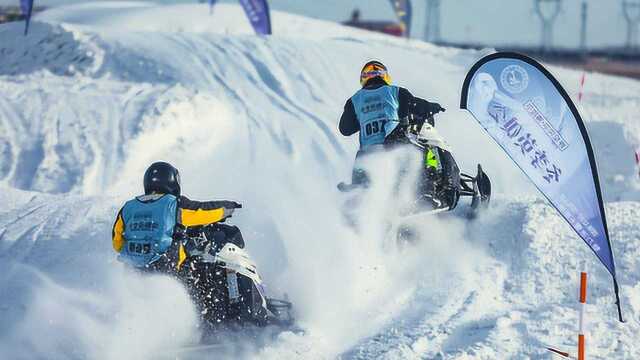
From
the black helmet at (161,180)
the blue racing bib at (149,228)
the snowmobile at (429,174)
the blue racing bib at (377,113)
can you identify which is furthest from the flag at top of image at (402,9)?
the blue racing bib at (149,228)

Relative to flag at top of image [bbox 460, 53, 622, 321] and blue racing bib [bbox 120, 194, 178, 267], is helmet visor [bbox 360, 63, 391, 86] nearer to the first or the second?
flag at top of image [bbox 460, 53, 622, 321]

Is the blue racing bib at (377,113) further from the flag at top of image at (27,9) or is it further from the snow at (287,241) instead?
the flag at top of image at (27,9)

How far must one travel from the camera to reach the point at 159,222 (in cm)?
688

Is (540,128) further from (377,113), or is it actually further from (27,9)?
(27,9)

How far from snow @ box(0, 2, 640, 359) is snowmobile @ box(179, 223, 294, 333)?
0.58 ft

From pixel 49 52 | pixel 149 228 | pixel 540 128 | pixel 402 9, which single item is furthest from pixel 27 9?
pixel 540 128

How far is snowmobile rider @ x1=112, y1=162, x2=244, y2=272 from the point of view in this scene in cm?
689

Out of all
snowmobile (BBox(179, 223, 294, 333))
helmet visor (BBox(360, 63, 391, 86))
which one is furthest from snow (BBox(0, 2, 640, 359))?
helmet visor (BBox(360, 63, 391, 86))

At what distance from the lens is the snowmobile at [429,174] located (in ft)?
29.6

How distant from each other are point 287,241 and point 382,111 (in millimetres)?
1638

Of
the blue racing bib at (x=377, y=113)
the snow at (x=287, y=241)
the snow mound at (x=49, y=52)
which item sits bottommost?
the snow at (x=287, y=241)

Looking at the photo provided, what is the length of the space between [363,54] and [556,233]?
53.1 feet

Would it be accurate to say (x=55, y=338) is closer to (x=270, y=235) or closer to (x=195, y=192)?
(x=270, y=235)

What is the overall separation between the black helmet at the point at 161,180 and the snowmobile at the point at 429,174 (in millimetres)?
2420
